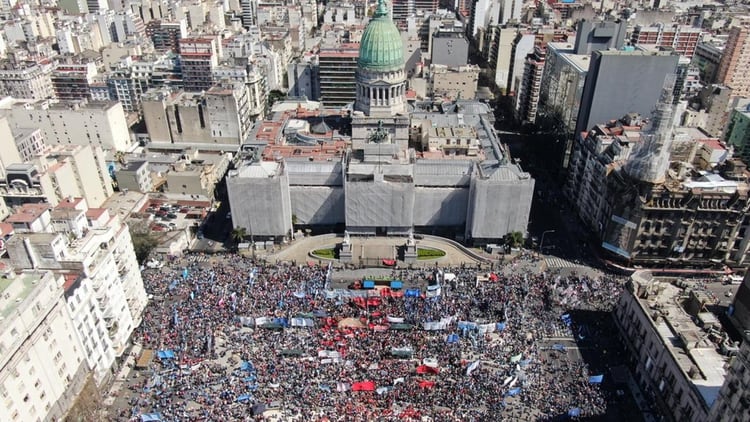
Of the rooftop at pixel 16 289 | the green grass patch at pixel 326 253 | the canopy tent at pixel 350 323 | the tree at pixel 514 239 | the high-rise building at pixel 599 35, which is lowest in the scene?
the green grass patch at pixel 326 253

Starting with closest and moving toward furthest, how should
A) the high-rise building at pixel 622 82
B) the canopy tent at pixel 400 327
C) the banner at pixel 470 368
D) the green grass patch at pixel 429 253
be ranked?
the banner at pixel 470 368 < the canopy tent at pixel 400 327 < the green grass patch at pixel 429 253 < the high-rise building at pixel 622 82

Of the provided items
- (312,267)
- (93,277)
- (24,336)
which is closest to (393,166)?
(312,267)

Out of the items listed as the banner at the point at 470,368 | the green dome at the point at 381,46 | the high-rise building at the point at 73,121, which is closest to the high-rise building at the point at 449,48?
the green dome at the point at 381,46

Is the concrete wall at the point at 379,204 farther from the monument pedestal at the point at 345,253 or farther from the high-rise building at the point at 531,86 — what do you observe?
the high-rise building at the point at 531,86

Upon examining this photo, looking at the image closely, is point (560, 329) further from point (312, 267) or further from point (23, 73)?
point (23, 73)

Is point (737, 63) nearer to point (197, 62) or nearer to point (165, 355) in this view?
point (197, 62)

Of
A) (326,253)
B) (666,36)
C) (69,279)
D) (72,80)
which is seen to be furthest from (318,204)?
(666,36)

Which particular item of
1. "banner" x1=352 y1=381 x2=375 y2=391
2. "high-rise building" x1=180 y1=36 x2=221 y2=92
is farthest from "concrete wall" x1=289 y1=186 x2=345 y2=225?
"high-rise building" x1=180 y1=36 x2=221 y2=92

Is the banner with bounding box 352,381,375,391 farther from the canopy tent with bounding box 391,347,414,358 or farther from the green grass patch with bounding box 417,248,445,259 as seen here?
the green grass patch with bounding box 417,248,445,259
